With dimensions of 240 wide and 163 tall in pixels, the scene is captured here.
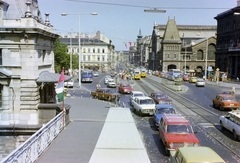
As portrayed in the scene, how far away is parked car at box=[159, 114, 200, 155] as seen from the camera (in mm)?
13141

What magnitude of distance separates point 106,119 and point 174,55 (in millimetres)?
87995

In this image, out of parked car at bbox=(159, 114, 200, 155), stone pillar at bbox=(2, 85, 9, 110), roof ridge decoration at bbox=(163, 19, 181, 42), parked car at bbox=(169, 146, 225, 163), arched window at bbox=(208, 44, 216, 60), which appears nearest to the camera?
parked car at bbox=(169, 146, 225, 163)

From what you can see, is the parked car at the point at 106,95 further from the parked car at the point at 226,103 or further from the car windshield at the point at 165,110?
the car windshield at the point at 165,110

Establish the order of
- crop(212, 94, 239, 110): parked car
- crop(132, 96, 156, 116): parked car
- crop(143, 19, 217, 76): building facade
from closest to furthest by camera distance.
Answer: crop(132, 96, 156, 116): parked car
crop(212, 94, 239, 110): parked car
crop(143, 19, 217, 76): building facade

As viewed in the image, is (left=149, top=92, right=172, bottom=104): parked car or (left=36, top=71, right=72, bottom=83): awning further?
(left=149, top=92, right=172, bottom=104): parked car

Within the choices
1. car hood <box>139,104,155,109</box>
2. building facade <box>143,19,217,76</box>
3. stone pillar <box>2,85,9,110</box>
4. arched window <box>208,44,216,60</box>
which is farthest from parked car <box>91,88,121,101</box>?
arched window <box>208,44,216,60</box>

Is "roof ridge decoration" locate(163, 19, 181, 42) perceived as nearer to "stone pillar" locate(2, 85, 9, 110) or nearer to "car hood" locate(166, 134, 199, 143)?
"stone pillar" locate(2, 85, 9, 110)

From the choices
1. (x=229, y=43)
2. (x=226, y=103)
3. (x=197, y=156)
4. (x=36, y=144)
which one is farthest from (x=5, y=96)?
(x=229, y=43)

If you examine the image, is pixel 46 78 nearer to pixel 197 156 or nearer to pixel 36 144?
pixel 36 144

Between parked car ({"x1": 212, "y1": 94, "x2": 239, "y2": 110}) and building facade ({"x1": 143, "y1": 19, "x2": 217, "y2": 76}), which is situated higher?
building facade ({"x1": 143, "y1": 19, "x2": 217, "y2": 76})

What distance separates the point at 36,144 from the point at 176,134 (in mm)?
6668

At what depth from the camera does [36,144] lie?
1108 cm

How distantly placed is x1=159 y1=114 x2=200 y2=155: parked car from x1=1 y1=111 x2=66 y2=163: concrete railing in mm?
5488

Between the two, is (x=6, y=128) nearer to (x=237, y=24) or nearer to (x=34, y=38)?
(x=34, y=38)
